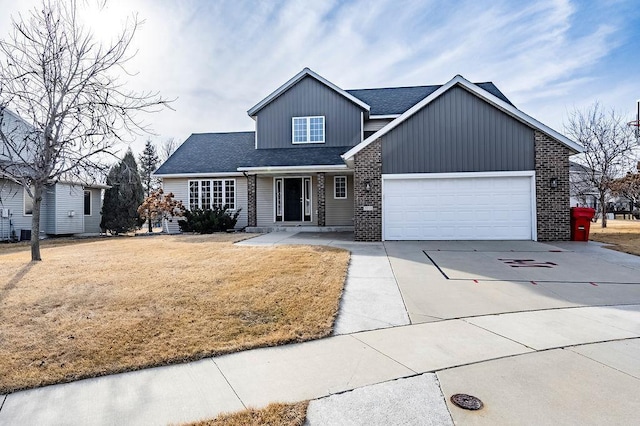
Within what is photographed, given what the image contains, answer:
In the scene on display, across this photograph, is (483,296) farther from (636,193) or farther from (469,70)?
(636,193)

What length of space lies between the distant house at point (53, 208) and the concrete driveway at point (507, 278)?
654 inches

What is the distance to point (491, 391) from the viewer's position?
3.00 m

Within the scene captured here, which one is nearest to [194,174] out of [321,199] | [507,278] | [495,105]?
[321,199]

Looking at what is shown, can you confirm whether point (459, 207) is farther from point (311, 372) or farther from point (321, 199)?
A: point (311, 372)

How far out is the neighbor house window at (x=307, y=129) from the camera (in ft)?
60.2

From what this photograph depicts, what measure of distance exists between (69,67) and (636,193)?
98.5 feet

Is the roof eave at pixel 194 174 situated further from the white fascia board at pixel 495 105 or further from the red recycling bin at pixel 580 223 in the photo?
the red recycling bin at pixel 580 223

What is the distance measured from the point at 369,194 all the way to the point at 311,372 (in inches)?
386

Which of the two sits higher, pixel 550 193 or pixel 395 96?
pixel 395 96

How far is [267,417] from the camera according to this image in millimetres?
2656

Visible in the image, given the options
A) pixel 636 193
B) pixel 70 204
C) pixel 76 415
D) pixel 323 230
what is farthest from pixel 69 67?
pixel 636 193

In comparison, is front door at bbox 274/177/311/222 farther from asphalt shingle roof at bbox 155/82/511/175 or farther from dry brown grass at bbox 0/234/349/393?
dry brown grass at bbox 0/234/349/393

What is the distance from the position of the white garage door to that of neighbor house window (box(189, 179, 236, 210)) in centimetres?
892

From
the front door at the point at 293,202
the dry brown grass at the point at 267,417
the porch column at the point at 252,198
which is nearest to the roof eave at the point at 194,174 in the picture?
the porch column at the point at 252,198
